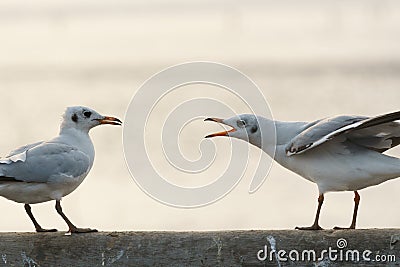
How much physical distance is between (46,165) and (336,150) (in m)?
1.85

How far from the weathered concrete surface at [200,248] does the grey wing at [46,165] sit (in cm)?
75

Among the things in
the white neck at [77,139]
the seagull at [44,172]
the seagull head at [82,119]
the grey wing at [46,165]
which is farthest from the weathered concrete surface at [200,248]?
the seagull head at [82,119]

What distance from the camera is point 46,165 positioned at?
6.84 meters

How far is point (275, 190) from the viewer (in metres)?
14.6

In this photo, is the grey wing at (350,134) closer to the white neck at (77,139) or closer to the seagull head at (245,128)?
the seagull head at (245,128)

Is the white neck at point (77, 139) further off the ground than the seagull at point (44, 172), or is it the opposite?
the white neck at point (77, 139)

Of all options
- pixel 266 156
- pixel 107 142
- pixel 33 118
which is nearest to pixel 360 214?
pixel 266 156

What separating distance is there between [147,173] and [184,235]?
1.53 metres

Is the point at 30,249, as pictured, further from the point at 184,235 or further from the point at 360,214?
the point at 360,214

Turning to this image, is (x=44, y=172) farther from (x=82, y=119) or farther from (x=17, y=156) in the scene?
(x=82, y=119)

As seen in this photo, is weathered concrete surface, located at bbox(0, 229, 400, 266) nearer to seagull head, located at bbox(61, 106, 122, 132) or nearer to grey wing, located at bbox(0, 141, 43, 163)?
grey wing, located at bbox(0, 141, 43, 163)

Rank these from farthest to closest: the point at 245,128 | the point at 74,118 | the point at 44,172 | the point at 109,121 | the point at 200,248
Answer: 1. the point at 109,121
2. the point at 74,118
3. the point at 245,128
4. the point at 44,172
5. the point at 200,248

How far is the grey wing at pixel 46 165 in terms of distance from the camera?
22.0 ft

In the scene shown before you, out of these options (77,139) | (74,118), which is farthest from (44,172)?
Result: (74,118)
